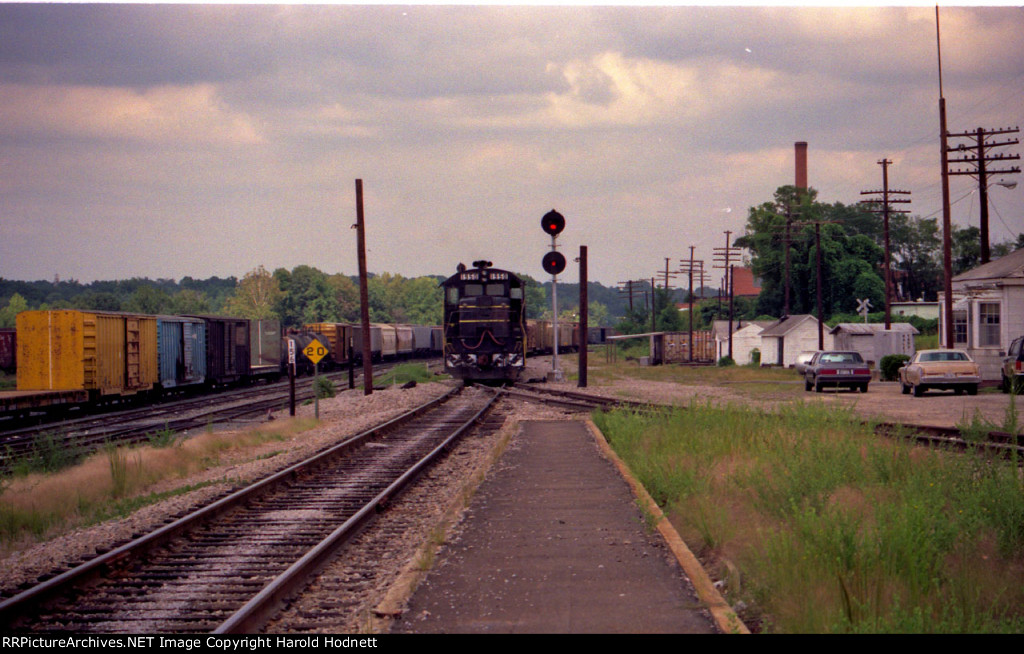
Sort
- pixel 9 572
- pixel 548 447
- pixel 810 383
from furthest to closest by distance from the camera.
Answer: pixel 810 383
pixel 548 447
pixel 9 572

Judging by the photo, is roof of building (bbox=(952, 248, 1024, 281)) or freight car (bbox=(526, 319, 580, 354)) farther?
freight car (bbox=(526, 319, 580, 354))

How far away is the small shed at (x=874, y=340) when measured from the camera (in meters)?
47.9

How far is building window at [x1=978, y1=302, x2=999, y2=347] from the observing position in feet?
111

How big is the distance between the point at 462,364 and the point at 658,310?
2628 inches

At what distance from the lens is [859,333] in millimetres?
49969

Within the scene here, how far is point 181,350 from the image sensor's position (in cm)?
3509

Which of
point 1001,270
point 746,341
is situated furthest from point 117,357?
point 746,341

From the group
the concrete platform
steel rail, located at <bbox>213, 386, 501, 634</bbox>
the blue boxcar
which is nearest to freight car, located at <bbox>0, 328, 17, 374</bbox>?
the blue boxcar

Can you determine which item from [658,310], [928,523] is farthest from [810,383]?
[658,310]

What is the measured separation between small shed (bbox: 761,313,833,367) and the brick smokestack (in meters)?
44.3

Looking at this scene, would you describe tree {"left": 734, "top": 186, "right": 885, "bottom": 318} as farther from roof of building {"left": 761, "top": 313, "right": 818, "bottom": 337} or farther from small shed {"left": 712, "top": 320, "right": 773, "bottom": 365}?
roof of building {"left": 761, "top": 313, "right": 818, "bottom": 337}

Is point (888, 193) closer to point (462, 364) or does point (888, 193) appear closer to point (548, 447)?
point (462, 364)

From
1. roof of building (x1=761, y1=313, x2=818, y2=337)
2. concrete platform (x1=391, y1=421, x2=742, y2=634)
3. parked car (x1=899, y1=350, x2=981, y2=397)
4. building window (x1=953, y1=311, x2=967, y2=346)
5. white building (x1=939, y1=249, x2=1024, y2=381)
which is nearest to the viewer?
concrete platform (x1=391, y1=421, x2=742, y2=634)

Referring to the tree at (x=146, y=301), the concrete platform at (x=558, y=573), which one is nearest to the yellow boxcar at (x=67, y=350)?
the concrete platform at (x=558, y=573)
